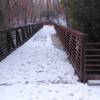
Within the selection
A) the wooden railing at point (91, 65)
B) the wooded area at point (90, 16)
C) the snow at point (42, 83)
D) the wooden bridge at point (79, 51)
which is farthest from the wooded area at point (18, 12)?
the wooden railing at point (91, 65)

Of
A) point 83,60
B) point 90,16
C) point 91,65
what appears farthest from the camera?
point 90,16

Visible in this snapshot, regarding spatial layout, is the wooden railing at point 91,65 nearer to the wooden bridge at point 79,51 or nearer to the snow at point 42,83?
the wooden bridge at point 79,51

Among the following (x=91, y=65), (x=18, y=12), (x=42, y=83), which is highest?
(x=18, y=12)

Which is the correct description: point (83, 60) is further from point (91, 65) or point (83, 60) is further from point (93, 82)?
point (93, 82)

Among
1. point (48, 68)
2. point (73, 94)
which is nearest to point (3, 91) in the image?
point (73, 94)

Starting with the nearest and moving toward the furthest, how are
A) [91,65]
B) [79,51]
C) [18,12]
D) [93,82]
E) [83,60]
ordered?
[93,82] < [83,60] < [91,65] < [79,51] < [18,12]

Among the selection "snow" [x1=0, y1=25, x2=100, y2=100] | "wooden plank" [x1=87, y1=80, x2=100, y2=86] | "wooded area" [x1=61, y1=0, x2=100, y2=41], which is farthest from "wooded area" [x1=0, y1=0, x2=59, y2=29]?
"wooden plank" [x1=87, y1=80, x2=100, y2=86]

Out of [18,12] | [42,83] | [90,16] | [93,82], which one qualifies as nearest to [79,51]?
[93,82]

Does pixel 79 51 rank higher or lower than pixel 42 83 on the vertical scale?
higher

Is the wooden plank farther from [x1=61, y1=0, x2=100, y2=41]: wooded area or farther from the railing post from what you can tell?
[x1=61, y1=0, x2=100, y2=41]: wooded area

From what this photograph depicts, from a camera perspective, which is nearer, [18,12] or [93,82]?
[93,82]

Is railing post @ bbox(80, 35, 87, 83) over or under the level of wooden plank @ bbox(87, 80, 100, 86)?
over

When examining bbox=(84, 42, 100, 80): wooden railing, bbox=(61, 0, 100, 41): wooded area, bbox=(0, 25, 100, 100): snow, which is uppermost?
bbox=(61, 0, 100, 41): wooded area

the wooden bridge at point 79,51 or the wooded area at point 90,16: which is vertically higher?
the wooded area at point 90,16
